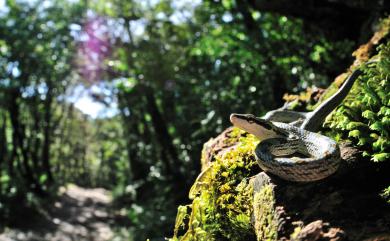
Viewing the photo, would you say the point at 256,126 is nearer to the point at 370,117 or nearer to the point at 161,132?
the point at 370,117

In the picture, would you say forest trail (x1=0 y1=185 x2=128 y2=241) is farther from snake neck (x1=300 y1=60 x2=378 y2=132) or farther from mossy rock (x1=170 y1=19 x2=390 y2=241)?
mossy rock (x1=170 y1=19 x2=390 y2=241)

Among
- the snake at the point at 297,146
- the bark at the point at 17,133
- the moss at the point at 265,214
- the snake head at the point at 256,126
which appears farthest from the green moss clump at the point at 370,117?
the bark at the point at 17,133

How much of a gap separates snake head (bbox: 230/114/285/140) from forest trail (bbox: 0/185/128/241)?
18848 mm

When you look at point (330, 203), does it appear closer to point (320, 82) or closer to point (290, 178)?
point (290, 178)

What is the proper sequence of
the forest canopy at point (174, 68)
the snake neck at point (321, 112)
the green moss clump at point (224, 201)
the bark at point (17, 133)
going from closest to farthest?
the green moss clump at point (224, 201), the snake neck at point (321, 112), the forest canopy at point (174, 68), the bark at point (17, 133)

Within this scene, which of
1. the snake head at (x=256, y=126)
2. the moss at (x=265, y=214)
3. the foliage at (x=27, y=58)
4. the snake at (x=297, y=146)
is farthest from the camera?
the foliage at (x=27, y=58)

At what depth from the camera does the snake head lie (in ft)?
13.9

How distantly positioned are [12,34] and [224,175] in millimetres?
26148

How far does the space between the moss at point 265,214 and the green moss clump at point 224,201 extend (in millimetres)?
191

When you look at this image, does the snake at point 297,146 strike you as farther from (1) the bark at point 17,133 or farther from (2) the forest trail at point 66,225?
(1) the bark at point 17,133

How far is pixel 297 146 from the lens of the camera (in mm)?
4285

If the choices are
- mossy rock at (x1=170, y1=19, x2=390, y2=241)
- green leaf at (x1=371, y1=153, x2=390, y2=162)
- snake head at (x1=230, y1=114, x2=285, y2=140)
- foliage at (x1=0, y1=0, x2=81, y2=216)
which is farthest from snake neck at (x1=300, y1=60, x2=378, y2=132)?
foliage at (x1=0, y1=0, x2=81, y2=216)

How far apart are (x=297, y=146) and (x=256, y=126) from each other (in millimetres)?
481

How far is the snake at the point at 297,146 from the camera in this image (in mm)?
3543
